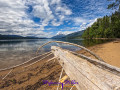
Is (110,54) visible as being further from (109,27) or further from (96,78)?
(109,27)

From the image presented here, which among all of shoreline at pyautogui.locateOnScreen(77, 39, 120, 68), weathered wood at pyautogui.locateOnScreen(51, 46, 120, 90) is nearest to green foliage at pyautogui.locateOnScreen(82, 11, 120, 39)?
shoreline at pyautogui.locateOnScreen(77, 39, 120, 68)

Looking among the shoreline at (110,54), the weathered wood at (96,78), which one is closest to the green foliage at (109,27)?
the shoreline at (110,54)

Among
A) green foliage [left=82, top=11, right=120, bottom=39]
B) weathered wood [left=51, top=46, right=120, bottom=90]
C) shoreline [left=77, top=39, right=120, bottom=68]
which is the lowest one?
shoreline [left=77, top=39, right=120, bottom=68]

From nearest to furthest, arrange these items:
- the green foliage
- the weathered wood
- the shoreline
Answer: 1. the weathered wood
2. the shoreline
3. the green foliage

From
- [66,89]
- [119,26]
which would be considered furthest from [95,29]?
[66,89]

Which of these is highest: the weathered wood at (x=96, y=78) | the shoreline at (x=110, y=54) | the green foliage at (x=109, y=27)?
the green foliage at (x=109, y=27)

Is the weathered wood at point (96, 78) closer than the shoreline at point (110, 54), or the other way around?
the weathered wood at point (96, 78)

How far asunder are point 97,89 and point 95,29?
7945 centimetres

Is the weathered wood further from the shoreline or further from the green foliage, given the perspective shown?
the green foliage

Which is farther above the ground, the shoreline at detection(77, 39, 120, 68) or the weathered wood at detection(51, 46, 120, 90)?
the weathered wood at detection(51, 46, 120, 90)

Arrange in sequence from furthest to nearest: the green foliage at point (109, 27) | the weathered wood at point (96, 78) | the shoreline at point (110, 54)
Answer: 1. the green foliage at point (109, 27)
2. the shoreline at point (110, 54)
3. the weathered wood at point (96, 78)

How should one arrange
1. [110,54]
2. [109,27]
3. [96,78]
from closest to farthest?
[96,78] → [110,54] → [109,27]

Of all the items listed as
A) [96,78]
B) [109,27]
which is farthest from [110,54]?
[109,27]

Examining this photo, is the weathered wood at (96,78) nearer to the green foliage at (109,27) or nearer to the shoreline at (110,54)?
the shoreline at (110,54)
